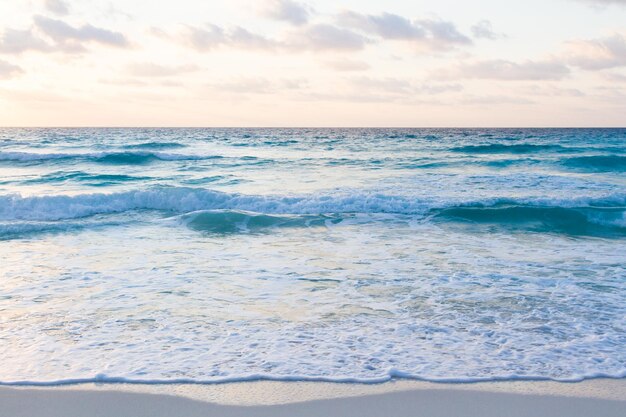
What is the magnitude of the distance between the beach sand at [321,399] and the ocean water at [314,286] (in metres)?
0.16

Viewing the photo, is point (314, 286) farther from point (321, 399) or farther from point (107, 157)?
point (107, 157)

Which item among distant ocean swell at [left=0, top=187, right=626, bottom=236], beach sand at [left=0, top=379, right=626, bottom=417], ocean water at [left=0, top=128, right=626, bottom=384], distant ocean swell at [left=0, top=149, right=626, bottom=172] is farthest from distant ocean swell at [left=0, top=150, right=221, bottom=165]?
beach sand at [left=0, top=379, right=626, bottom=417]

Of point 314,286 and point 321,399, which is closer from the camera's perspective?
point 321,399

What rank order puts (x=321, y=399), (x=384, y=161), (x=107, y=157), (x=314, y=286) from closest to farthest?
(x=321, y=399), (x=314, y=286), (x=384, y=161), (x=107, y=157)

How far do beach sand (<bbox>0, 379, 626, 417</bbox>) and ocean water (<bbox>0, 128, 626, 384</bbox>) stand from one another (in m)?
0.16

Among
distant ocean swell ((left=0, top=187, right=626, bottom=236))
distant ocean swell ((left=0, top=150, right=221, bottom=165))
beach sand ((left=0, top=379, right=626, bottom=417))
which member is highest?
distant ocean swell ((left=0, top=150, right=221, bottom=165))

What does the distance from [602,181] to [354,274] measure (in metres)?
18.1

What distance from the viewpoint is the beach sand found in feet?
14.0

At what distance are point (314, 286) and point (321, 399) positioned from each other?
133 inches

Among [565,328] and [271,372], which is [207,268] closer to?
[271,372]

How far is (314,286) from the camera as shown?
7.81 m

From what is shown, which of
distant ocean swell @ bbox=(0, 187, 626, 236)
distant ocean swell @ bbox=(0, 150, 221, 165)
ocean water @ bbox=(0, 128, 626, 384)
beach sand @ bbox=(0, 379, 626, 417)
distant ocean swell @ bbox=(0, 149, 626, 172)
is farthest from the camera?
distant ocean swell @ bbox=(0, 150, 221, 165)

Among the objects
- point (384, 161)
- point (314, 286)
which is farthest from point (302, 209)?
point (384, 161)

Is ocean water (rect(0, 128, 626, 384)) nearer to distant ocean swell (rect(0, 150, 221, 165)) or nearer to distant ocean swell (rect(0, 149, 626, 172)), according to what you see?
distant ocean swell (rect(0, 149, 626, 172))
